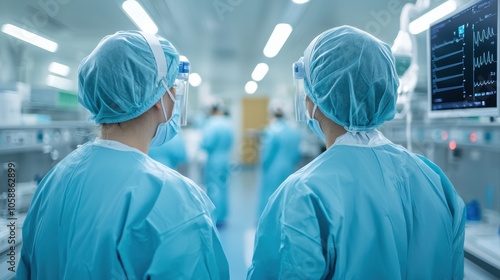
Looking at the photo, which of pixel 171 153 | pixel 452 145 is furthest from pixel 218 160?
pixel 452 145

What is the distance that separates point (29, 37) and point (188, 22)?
5.14ft

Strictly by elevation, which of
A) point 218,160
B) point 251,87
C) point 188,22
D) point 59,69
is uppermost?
point 251,87

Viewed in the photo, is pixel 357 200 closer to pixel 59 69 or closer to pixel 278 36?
pixel 278 36

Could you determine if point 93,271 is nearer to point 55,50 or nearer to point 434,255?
point 434,255

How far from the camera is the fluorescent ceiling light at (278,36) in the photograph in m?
3.07

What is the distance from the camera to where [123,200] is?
852 millimetres

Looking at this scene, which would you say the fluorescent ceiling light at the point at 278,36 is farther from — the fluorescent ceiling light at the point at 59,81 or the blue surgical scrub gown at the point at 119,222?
the fluorescent ceiling light at the point at 59,81

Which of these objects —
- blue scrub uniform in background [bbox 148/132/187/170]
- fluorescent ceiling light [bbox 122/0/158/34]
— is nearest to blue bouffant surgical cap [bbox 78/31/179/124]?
fluorescent ceiling light [bbox 122/0/158/34]

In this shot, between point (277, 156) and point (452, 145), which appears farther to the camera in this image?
point (277, 156)

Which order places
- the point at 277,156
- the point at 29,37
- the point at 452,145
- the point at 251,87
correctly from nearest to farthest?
the point at 452,145, the point at 29,37, the point at 277,156, the point at 251,87

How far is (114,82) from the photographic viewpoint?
3.06 feet

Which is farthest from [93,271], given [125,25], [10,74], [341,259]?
[125,25]

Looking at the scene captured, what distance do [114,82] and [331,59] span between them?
578 mm

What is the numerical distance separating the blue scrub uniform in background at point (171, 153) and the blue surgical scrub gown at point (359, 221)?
106 inches
